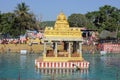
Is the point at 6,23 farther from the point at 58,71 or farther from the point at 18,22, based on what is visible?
the point at 58,71

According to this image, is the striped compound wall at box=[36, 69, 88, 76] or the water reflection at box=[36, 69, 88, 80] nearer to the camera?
the water reflection at box=[36, 69, 88, 80]

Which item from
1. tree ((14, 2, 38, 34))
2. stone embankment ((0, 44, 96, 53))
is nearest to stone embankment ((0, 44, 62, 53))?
stone embankment ((0, 44, 96, 53))

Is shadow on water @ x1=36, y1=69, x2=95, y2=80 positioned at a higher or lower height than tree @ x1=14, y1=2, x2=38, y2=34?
lower

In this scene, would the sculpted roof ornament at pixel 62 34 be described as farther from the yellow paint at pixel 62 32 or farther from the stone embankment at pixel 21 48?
the stone embankment at pixel 21 48

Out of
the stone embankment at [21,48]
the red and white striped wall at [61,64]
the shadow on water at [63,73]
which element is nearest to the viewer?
the shadow on water at [63,73]

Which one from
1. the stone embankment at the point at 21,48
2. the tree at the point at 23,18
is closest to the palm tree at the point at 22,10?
the tree at the point at 23,18

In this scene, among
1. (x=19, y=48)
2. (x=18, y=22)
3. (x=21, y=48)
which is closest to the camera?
(x=21, y=48)

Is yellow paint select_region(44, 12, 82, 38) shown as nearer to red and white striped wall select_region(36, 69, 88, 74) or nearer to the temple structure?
the temple structure

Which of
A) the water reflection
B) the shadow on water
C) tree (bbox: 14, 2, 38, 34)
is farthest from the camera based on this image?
tree (bbox: 14, 2, 38, 34)

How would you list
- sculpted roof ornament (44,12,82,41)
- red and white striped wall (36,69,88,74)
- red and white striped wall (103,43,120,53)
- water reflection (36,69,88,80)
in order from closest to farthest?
water reflection (36,69,88,80)
red and white striped wall (36,69,88,74)
sculpted roof ornament (44,12,82,41)
red and white striped wall (103,43,120,53)

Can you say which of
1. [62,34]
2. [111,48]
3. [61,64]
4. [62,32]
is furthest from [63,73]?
[111,48]

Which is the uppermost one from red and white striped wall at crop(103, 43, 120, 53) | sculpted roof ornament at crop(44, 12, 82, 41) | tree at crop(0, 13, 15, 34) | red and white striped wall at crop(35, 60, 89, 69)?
tree at crop(0, 13, 15, 34)

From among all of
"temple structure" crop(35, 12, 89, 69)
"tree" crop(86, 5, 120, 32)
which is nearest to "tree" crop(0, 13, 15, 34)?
"tree" crop(86, 5, 120, 32)

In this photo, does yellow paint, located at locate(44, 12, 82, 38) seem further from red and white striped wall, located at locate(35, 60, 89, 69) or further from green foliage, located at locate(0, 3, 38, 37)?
green foliage, located at locate(0, 3, 38, 37)
